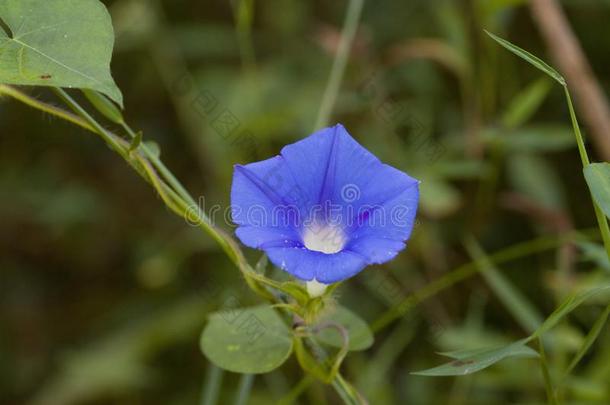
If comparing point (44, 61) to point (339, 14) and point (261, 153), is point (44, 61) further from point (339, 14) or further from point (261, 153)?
point (339, 14)

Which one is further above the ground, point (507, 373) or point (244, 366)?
point (244, 366)

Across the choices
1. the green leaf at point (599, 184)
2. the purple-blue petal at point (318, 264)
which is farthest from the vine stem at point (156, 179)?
the green leaf at point (599, 184)

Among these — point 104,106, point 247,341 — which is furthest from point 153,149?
point 247,341

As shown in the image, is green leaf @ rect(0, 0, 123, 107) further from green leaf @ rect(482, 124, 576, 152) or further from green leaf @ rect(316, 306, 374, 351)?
green leaf @ rect(482, 124, 576, 152)

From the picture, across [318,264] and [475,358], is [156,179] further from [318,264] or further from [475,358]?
[475,358]

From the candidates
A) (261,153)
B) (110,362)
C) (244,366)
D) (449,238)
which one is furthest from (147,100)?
(244,366)

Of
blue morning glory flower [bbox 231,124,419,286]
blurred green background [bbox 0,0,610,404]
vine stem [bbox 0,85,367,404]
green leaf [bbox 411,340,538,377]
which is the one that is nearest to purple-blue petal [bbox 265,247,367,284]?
blue morning glory flower [bbox 231,124,419,286]

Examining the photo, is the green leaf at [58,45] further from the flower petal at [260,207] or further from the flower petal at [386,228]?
the flower petal at [386,228]
